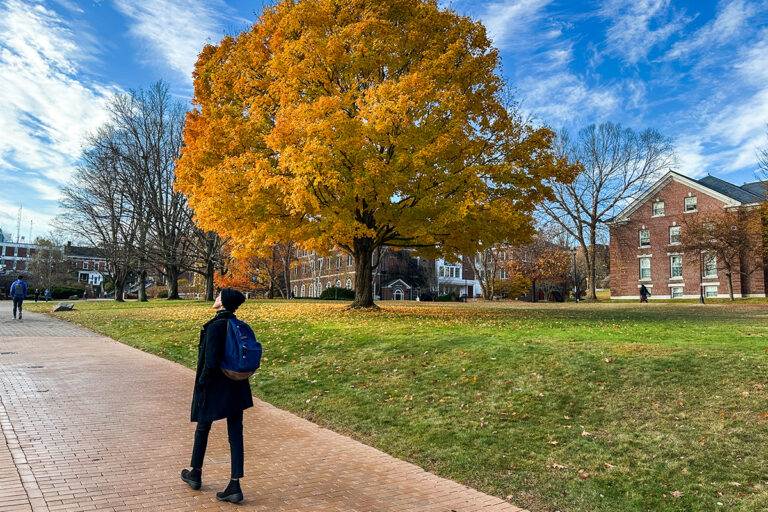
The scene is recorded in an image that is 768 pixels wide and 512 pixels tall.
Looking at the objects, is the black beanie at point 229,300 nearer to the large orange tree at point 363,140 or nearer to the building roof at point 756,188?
the large orange tree at point 363,140

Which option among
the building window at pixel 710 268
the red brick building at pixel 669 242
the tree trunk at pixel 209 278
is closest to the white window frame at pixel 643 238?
→ the red brick building at pixel 669 242

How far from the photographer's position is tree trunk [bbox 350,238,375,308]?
20594 millimetres

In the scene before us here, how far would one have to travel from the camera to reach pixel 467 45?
781 inches

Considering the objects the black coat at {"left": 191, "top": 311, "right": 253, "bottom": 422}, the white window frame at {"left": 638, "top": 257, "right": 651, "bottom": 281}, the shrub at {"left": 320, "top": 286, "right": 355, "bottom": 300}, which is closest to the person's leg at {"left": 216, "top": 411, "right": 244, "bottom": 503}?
the black coat at {"left": 191, "top": 311, "right": 253, "bottom": 422}

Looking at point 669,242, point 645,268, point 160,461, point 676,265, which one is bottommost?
point 160,461

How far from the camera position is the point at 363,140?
627 inches

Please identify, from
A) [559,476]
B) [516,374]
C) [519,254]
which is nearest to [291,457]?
[559,476]

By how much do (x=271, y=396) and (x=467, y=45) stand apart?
15808mm

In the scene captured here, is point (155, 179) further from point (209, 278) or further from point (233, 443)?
point (233, 443)

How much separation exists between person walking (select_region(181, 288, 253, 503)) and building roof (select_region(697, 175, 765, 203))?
144 ft

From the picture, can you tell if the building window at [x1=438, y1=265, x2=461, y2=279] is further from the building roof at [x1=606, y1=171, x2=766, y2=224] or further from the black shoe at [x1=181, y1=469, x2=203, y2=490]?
the black shoe at [x1=181, y1=469, x2=203, y2=490]

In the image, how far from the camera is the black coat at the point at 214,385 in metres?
4.70

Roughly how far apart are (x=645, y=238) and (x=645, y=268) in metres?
2.51

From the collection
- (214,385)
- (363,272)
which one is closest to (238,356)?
(214,385)
